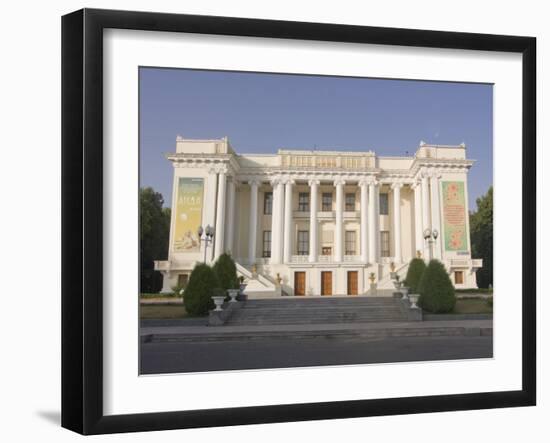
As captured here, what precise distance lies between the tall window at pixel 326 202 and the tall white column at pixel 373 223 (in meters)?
0.75

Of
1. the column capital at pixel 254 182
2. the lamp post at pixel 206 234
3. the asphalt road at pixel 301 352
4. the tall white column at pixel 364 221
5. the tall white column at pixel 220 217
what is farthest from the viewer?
the column capital at pixel 254 182

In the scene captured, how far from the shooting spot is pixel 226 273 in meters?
10.7

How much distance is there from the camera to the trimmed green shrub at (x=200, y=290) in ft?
33.1

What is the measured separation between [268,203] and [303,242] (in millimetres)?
978

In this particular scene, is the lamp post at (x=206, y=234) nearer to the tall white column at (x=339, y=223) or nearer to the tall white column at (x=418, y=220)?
the tall white column at (x=339, y=223)

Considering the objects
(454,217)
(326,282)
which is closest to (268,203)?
(326,282)

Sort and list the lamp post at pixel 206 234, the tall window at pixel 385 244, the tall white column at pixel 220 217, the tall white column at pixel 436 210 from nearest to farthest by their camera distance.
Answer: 1. the lamp post at pixel 206 234
2. the tall white column at pixel 220 217
3. the tall white column at pixel 436 210
4. the tall window at pixel 385 244

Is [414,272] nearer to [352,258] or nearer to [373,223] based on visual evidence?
[352,258]

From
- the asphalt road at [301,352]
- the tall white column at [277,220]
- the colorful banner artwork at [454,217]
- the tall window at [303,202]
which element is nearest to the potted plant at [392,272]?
the colorful banner artwork at [454,217]

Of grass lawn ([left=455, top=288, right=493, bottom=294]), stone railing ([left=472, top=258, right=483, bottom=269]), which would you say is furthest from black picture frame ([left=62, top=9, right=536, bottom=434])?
stone railing ([left=472, top=258, right=483, bottom=269])

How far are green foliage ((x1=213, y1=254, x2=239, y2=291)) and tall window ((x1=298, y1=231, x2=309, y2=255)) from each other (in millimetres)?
1902

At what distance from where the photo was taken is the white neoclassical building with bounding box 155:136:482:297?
1066cm

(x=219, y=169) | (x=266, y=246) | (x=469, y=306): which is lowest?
(x=469, y=306)

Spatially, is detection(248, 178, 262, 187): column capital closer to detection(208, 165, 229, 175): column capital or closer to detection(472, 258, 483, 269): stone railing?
detection(208, 165, 229, 175): column capital
